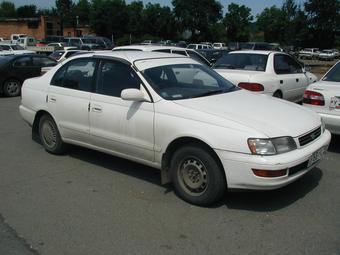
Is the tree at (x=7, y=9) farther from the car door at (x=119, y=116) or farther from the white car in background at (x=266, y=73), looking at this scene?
the car door at (x=119, y=116)

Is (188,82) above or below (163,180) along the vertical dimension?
above

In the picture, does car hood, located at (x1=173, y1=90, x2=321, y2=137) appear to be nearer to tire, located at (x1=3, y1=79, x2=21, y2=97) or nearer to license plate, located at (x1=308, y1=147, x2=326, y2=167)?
license plate, located at (x1=308, y1=147, x2=326, y2=167)

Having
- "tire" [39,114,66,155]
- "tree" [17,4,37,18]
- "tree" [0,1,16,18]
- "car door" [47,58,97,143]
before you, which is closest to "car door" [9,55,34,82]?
"tire" [39,114,66,155]

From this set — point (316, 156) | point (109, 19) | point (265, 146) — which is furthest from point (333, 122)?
point (109, 19)

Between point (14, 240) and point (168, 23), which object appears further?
point (168, 23)

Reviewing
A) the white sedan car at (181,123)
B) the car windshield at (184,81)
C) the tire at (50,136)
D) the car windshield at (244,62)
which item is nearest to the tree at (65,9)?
the car windshield at (244,62)

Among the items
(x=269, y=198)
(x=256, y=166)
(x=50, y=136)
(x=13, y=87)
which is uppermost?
(x=256, y=166)

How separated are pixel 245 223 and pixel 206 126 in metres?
1.03

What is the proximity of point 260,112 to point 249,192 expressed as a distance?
916 millimetres

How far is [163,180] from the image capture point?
4.75 m

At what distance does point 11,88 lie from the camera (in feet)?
46.7

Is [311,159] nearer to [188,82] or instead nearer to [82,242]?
[188,82]

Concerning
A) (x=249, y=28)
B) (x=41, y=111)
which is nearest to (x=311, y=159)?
(x=41, y=111)

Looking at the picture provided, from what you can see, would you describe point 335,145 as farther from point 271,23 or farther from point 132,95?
point 271,23
